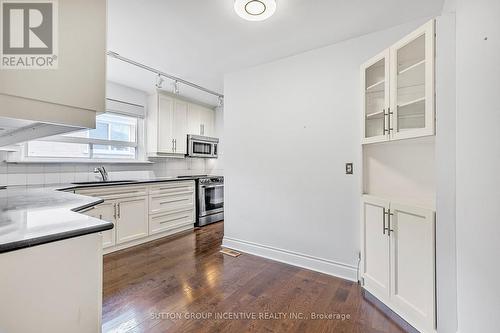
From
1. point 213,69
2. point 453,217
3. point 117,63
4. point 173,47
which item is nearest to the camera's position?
point 453,217

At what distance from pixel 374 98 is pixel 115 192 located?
3068 millimetres

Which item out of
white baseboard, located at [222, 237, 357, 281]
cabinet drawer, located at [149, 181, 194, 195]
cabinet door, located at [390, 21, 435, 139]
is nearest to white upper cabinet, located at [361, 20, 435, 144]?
cabinet door, located at [390, 21, 435, 139]

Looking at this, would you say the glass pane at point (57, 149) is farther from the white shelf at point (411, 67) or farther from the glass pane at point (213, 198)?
the white shelf at point (411, 67)

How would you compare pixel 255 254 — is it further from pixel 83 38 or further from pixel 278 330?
pixel 83 38

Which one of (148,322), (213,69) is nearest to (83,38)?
(148,322)

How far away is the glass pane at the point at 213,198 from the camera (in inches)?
168

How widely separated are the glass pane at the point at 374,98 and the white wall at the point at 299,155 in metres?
0.18

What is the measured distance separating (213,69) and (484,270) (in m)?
3.09

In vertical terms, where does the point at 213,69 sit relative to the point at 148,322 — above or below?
above

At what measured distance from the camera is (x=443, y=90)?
56.2 inches

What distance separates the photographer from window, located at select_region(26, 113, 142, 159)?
2938 millimetres

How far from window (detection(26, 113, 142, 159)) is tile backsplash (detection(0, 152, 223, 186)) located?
0.55 feet

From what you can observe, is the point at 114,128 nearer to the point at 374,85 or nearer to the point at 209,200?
the point at 209,200

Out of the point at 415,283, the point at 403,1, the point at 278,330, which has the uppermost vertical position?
the point at 403,1
